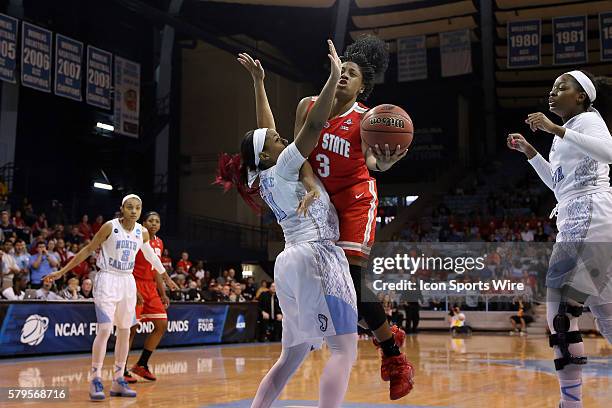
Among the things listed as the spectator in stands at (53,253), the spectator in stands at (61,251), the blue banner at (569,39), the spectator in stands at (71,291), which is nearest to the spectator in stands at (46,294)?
the spectator in stands at (71,291)

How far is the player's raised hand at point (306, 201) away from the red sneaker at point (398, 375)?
1122 millimetres

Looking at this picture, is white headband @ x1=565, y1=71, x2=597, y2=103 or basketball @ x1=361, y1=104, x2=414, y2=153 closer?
basketball @ x1=361, y1=104, x2=414, y2=153

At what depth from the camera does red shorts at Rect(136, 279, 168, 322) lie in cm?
827

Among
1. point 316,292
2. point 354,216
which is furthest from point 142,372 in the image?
point 316,292

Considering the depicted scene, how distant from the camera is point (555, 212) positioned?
475cm

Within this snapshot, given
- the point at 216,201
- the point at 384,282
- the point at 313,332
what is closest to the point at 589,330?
the point at 384,282

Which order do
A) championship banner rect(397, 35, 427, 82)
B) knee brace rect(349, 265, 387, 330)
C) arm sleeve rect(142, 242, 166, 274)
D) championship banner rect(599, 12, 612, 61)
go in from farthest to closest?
championship banner rect(397, 35, 427, 82) < championship banner rect(599, 12, 612, 61) < arm sleeve rect(142, 242, 166, 274) < knee brace rect(349, 265, 387, 330)

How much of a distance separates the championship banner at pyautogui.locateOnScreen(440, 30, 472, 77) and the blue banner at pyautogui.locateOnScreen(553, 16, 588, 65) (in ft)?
8.71

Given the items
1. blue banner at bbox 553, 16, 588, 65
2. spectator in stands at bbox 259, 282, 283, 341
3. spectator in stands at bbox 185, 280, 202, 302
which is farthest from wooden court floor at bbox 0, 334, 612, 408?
blue banner at bbox 553, 16, 588, 65

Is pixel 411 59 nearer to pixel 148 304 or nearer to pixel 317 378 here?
pixel 317 378

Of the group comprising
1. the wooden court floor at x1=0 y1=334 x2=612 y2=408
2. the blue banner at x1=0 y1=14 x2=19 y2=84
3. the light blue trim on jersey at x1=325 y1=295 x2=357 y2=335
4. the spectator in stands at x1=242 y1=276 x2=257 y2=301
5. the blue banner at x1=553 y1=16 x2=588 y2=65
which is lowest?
the wooden court floor at x1=0 y1=334 x2=612 y2=408

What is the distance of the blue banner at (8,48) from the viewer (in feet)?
50.8

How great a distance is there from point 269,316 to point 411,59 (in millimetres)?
9740

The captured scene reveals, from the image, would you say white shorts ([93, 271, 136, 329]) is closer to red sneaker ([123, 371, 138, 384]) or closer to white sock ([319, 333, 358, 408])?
red sneaker ([123, 371, 138, 384])
